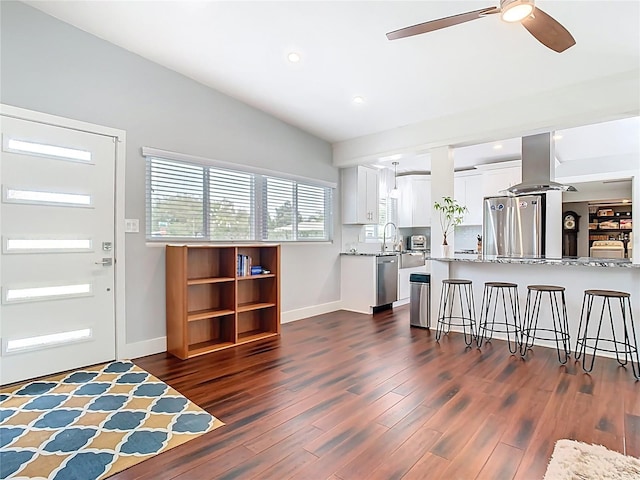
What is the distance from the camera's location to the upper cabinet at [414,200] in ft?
24.8

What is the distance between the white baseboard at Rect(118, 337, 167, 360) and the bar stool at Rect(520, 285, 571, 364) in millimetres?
3738

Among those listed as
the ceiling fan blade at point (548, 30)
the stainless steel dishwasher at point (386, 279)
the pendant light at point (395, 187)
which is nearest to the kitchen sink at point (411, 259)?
the stainless steel dishwasher at point (386, 279)

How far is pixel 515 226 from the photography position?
229 inches

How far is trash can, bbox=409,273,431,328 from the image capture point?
→ 4664 millimetres

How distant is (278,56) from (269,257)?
2285 millimetres

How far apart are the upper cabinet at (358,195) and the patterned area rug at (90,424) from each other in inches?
149

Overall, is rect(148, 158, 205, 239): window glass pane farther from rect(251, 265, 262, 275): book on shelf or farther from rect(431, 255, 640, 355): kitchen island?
rect(431, 255, 640, 355): kitchen island

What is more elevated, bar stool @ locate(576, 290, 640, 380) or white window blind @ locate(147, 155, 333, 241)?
white window blind @ locate(147, 155, 333, 241)

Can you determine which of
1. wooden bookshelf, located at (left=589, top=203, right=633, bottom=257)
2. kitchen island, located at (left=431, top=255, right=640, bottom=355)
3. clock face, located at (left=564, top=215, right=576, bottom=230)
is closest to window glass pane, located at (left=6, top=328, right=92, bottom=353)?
kitchen island, located at (left=431, top=255, right=640, bottom=355)

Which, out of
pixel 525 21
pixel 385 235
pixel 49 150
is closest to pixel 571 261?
pixel 525 21


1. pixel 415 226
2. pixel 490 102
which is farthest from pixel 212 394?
pixel 415 226

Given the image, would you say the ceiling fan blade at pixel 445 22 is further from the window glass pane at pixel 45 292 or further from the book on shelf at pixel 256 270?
the window glass pane at pixel 45 292

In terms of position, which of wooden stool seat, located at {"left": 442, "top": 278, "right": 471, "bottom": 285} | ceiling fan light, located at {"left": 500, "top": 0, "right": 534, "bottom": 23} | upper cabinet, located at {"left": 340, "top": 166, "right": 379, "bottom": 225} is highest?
ceiling fan light, located at {"left": 500, "top": 0, "right": 534, "bottom": 23}

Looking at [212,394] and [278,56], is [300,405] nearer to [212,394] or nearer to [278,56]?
[212,394]
